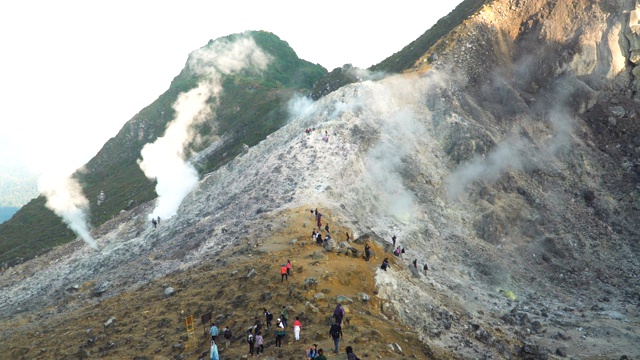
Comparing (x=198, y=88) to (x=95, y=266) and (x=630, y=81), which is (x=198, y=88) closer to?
(x=95, y=266)

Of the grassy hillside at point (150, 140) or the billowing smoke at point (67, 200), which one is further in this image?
the billowing smoke at point (67, 200)

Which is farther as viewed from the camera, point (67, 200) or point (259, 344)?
point (67, 200)

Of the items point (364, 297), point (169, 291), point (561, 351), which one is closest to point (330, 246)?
point (364, 297)

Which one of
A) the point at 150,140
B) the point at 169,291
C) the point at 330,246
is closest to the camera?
the point at 169,291

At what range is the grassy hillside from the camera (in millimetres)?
98250

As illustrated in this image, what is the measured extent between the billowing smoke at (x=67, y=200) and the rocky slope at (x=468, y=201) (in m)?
41.1

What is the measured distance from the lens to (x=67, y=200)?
118m

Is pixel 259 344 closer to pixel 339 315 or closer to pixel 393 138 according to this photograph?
pixel 339 315

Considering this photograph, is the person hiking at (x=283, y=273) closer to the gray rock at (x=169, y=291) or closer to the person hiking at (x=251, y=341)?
the person hiking at (x=251, y=341)

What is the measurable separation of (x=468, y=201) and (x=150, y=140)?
96297 millimetres

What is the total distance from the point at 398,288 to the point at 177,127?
102 meters

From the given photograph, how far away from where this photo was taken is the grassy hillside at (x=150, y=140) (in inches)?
3868

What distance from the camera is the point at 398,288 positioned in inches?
1264

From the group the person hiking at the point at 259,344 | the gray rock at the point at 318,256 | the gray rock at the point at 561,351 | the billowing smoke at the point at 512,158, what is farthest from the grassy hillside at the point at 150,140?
the gray rock at the point at 561,351
